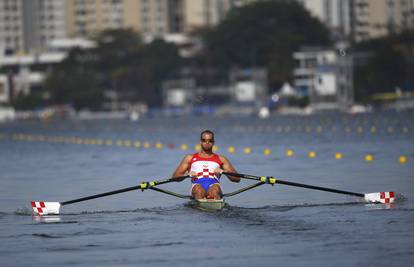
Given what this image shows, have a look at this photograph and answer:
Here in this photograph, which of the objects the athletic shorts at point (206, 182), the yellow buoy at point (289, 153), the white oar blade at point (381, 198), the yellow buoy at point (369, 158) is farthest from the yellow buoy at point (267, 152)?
the athletic shorts at point (206, 182)

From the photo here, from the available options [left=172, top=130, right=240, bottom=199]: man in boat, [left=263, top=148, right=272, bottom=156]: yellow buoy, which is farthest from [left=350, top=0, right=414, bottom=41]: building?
[left=172, top=130, right=240, bottom=199]: man in boat

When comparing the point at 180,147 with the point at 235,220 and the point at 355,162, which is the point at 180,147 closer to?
the point at 355,162

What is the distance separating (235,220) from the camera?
29.3 m

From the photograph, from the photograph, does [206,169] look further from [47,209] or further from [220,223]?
[47,209]

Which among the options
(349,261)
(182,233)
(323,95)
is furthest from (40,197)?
(323,95)

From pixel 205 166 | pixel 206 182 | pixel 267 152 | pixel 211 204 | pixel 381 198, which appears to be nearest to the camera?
pixel 211 204

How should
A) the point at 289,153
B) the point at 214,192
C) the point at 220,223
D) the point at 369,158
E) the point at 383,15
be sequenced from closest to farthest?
the point at 220,223
the point at 214,192
the point at 369,158
the point at 289,153
the point at 383,15

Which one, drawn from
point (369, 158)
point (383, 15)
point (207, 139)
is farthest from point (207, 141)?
point (383, 15)

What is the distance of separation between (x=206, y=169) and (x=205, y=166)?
0.10 m

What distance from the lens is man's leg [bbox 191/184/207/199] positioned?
102ft

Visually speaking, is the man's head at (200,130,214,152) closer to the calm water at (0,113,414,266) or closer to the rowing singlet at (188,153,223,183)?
the rowing singlet at (188,153,223,183)

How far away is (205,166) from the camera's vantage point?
31.5 m

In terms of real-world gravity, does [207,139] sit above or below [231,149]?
above

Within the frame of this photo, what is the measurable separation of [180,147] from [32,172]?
2017 cm
